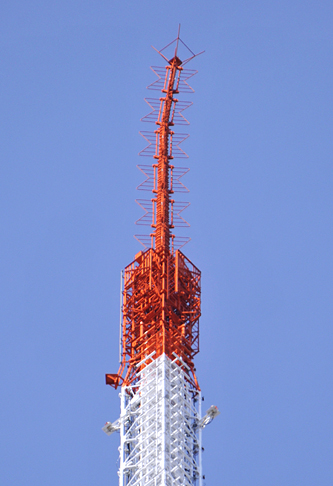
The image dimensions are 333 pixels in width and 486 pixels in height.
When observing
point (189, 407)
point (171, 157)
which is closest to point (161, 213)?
point (171, 157)

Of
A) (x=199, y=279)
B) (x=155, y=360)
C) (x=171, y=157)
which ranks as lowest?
(x=155, y=360)

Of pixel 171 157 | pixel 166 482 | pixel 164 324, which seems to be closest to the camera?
pixel 166 482

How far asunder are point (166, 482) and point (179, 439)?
515 cm

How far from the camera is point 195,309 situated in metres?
159

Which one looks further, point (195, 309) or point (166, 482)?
point (195, 309)

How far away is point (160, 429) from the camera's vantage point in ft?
484

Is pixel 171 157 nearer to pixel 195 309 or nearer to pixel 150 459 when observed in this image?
pixel 195 309

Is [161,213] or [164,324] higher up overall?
[161,213]

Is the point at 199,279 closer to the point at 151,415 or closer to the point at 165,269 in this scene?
the point at 165,269

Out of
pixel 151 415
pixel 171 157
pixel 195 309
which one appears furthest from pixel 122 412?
pixel 171 157

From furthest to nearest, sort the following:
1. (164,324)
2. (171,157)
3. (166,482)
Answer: (171,157)
(164,324)
(166,482)

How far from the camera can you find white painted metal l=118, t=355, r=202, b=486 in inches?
5728

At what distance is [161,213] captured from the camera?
538ft

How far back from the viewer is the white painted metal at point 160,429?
145500 mm
